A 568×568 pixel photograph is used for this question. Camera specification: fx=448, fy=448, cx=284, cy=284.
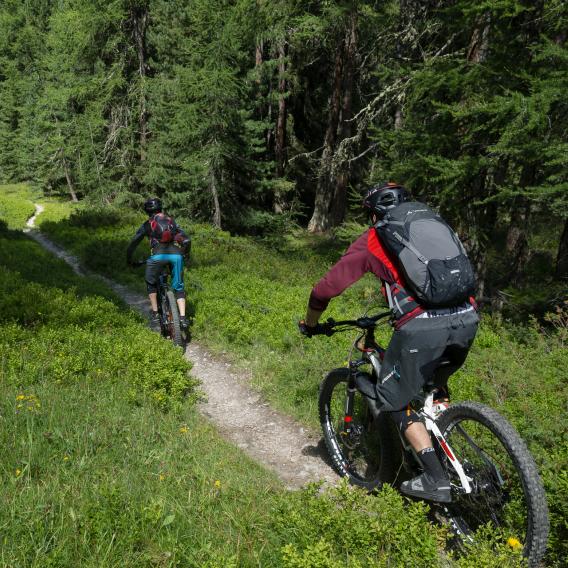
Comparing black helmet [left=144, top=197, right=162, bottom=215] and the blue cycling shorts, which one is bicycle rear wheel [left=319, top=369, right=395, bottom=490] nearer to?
the blue cycling shorts

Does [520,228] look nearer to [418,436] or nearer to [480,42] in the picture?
[480,42]

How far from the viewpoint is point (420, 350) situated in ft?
10.7

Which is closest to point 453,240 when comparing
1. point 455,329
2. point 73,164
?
point 455,329

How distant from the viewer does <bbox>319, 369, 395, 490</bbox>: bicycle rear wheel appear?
4566 millimetres

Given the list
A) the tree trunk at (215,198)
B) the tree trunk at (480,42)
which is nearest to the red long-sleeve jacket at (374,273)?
the tree trunk at (480,42)

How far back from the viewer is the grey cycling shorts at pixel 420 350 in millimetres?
3232

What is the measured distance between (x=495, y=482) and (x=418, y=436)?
0.61m

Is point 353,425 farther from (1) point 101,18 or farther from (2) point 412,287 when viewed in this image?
(1) point 101,18

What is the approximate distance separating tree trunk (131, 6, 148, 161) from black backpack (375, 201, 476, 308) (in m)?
25.8

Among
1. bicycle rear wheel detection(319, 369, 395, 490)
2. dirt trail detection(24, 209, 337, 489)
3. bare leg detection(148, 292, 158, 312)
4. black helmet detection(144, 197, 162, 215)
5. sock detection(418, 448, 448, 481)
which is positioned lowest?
dirt trail detection(24, 209, 337, 489)

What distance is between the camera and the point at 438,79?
8344mm

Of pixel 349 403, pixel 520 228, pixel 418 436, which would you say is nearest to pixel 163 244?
pixel 349 403

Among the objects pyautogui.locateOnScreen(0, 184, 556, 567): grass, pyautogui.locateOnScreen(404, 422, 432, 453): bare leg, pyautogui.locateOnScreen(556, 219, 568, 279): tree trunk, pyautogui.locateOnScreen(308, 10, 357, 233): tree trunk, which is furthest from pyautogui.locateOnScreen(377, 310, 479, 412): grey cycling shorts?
pyautogui.locateOnScreen(308, 10, 357, 233): tree trunk

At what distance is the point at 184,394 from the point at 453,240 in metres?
4.67
